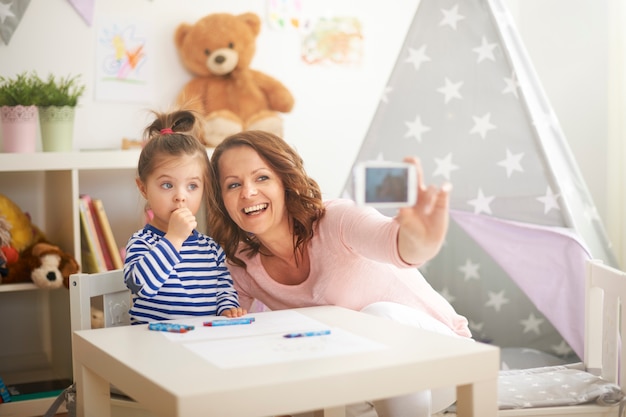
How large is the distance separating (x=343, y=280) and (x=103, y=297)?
0.49m

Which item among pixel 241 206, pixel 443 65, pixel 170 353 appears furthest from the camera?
pixel 443 65

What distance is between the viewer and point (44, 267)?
8.07 ft

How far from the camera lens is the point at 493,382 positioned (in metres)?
1.21

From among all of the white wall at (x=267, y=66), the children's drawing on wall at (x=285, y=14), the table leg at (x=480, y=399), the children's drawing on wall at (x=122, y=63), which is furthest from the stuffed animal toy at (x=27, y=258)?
the table leg at (x=480, y=399)

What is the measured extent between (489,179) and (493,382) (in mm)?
1456

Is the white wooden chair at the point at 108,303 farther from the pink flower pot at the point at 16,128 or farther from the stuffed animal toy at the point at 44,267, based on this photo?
the pink flower pot at the point at 16,128

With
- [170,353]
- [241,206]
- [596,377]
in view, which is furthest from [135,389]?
[596,377]

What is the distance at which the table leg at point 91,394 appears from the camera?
4.41 feet

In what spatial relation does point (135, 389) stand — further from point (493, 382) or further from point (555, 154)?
point (555, 154)

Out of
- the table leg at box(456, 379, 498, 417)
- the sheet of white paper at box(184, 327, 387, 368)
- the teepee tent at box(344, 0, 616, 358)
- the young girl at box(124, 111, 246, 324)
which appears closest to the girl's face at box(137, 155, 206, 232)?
the young girl at box(124, 111, 246, 324)

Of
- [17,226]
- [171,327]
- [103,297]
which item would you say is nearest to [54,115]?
[17,226]

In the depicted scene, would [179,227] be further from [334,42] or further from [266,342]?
[334,42]

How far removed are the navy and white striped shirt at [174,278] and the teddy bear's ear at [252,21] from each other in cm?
144

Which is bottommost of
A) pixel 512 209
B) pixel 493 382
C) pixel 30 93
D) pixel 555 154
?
pixel 493 382
